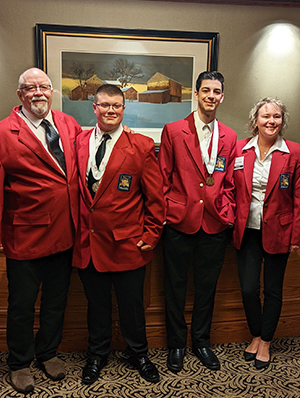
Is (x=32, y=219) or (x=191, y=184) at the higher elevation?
(x=191, y=184)

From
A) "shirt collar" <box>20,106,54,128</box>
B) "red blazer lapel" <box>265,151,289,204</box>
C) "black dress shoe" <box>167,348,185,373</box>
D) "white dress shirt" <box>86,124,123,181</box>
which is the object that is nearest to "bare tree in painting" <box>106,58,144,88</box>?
"white dress shirt" <box>86,124,123,181</box>

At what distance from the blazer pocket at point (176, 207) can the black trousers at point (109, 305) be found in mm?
365

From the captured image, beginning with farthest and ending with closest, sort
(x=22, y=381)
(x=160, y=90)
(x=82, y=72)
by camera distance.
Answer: (x=160, y=90), (x=82, y=72), (x=22, y=381)

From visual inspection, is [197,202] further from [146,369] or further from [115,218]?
[146,369]

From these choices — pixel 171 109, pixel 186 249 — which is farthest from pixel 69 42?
pixel 186 249

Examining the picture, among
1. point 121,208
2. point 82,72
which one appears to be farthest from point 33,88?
point 82,72

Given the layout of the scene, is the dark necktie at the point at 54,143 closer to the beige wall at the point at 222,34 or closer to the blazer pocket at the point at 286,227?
the beige wall at the point at 222,34

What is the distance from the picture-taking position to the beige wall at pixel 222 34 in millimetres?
2930

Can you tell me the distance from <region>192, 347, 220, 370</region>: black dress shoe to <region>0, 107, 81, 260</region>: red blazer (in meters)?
1.18

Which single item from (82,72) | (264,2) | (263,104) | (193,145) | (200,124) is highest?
(264,2)

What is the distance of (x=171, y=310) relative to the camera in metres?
2.36

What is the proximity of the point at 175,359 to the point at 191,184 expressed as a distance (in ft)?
3.82

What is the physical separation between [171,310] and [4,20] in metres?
2.60

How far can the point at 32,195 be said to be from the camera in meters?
1.96
